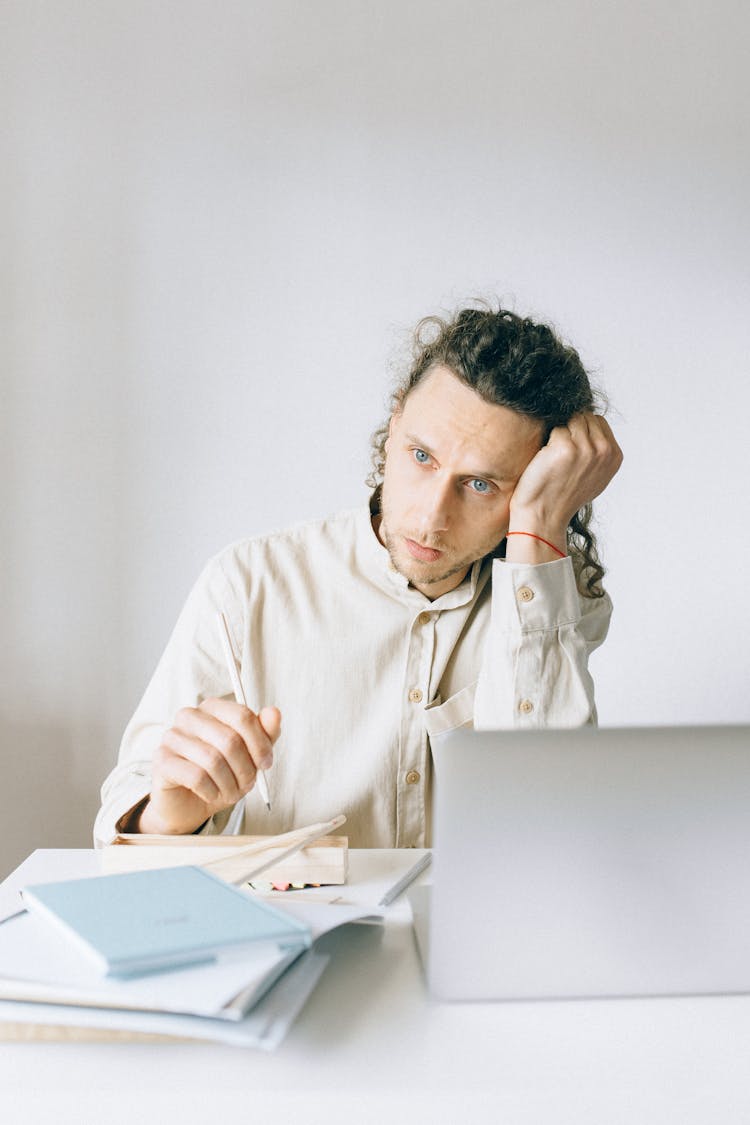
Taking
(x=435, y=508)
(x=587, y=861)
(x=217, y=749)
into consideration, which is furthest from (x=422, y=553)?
(x=587, y=861)

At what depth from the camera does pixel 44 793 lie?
7.63 ft

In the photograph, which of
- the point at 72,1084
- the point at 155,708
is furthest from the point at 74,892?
the point at 155,708

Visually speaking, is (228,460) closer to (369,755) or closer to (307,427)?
(307,427)

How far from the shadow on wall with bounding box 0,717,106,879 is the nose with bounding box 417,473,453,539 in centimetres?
127

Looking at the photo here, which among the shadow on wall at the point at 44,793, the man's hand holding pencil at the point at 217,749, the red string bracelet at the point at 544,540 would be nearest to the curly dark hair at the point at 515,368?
the red string bracelet at the point at 544,540

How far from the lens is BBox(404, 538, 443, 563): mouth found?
137 centimetres

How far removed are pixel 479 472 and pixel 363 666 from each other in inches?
11.6

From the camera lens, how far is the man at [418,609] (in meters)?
1.33

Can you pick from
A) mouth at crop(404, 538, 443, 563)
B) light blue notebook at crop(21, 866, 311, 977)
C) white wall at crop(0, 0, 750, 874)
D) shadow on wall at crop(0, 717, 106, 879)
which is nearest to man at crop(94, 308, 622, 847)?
mouth at crop(404, 538, 443, 563)

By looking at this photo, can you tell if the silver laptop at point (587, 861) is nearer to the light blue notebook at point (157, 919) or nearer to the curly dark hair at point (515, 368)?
the light blue notebook at point (157, 919)

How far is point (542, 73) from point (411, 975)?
7.13 feet

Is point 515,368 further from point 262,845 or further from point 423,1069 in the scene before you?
point 423,1069

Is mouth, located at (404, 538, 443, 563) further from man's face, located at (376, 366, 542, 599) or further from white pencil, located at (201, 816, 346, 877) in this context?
white pencil, located at (201, 816, 346, 877)

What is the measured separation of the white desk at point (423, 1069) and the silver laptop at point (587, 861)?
3 centimetres
